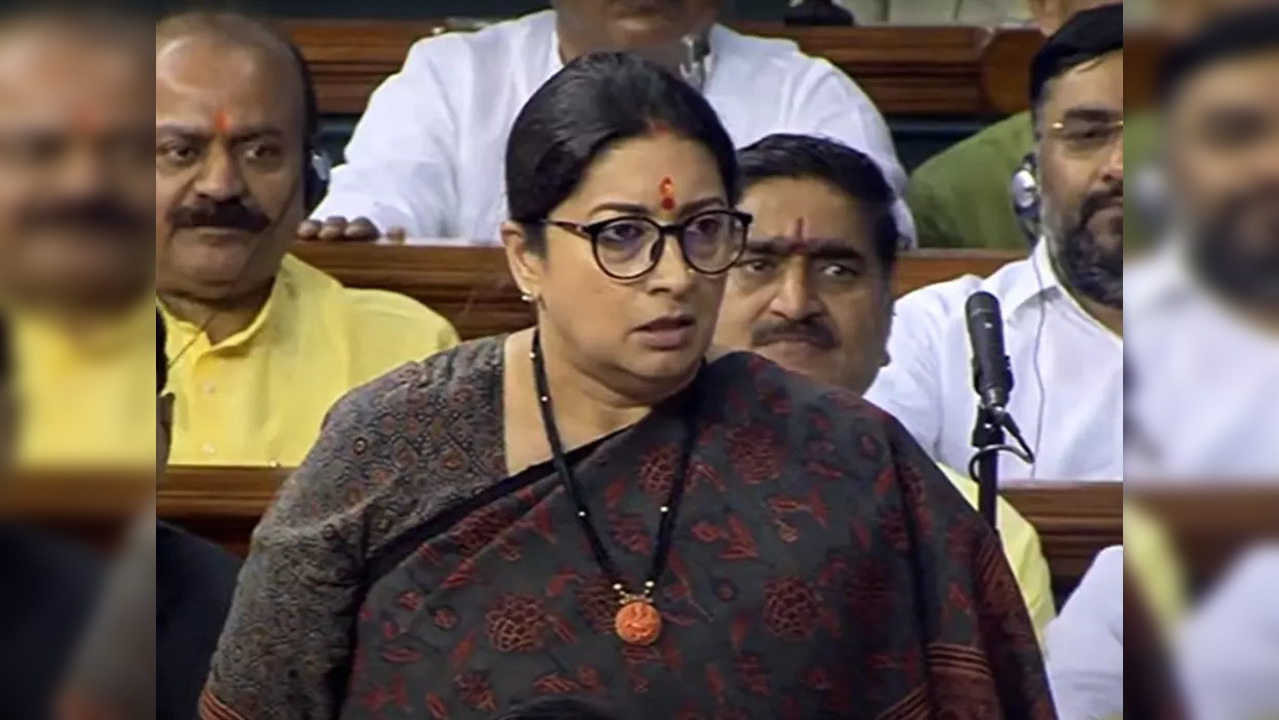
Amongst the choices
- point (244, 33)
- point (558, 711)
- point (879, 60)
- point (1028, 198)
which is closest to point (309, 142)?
point (244, 33)

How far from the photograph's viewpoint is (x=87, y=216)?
0.46 m

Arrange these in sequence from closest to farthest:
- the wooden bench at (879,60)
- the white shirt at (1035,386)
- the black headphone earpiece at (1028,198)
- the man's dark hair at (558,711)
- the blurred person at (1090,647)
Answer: the man's dark hair at (558,711) < the blurred person at (1090,647) < the white shirt at (1035,386) < the black headphone earpiece at (1028,198) < the wooden bench at (879,60)

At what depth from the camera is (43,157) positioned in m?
0.46

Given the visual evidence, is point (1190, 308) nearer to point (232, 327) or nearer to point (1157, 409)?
point (1157, 409)

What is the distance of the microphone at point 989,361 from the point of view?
5.45ft

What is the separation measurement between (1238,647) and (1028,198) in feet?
5.47

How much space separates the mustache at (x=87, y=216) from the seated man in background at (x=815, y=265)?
4.41 ft

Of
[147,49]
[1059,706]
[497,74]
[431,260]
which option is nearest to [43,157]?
[147,49]

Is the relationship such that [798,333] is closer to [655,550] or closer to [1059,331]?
[1059,331]

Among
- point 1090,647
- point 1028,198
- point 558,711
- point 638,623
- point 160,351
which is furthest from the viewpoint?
point 1028,198

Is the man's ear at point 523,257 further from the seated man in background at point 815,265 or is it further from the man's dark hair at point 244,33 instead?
→ the man's dark hair at point 244,33

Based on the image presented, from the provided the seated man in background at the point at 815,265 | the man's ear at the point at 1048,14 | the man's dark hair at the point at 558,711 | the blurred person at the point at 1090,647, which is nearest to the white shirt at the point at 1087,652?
the blurred person at the point at 1090,647

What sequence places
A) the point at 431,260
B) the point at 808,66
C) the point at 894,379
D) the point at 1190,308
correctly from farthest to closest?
the point at 808,66 → the point at 431,260 → the point at 894,379 → the point at 1190,308

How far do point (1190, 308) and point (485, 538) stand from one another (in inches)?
35.8
